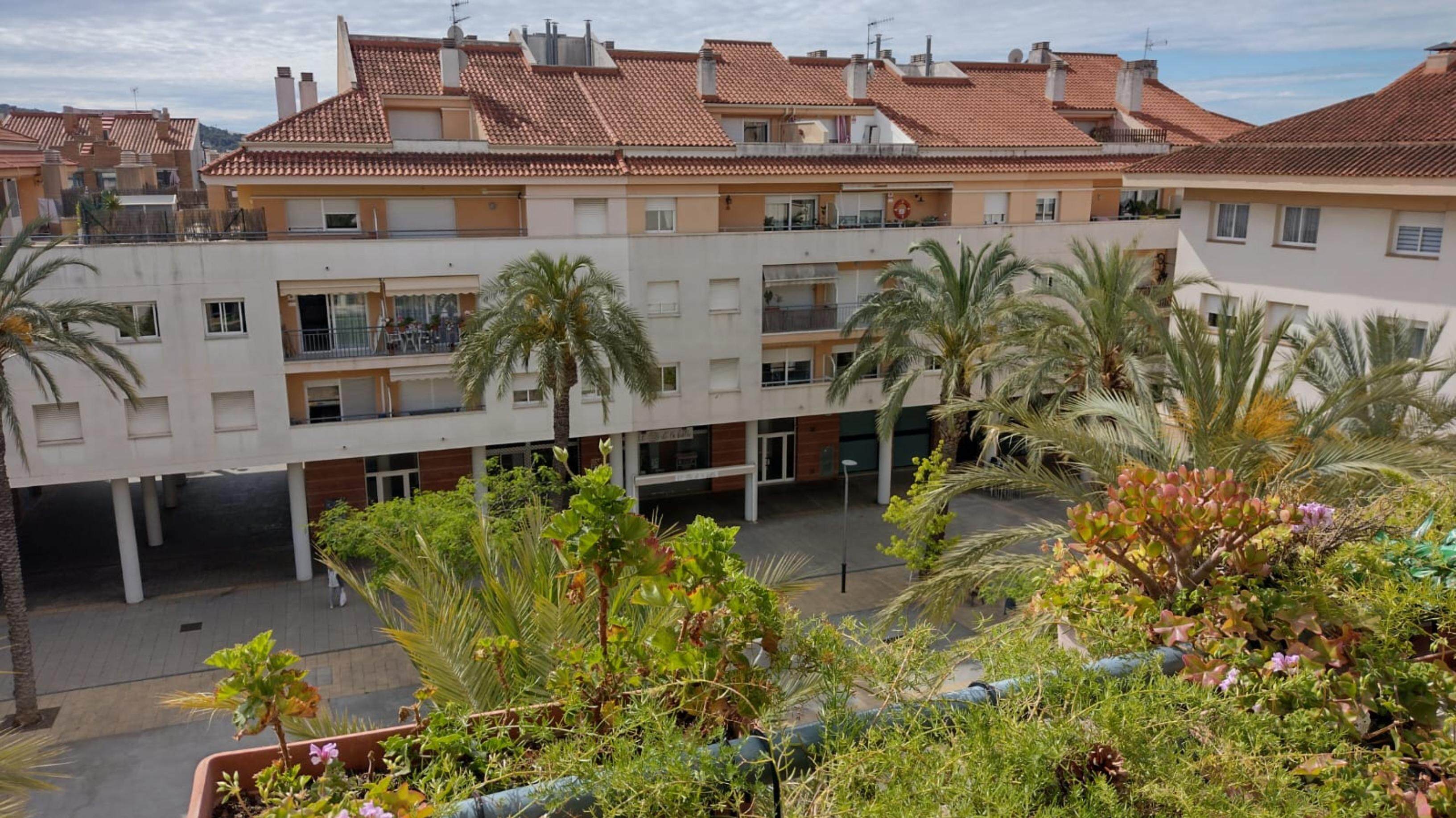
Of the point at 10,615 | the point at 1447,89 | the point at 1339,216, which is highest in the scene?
the point at 1447,89

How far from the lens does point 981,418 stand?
49.7 feet

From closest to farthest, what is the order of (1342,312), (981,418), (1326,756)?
1. (1326,756)
2. (981,418)
3. (1342,312)

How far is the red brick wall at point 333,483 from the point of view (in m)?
29.1

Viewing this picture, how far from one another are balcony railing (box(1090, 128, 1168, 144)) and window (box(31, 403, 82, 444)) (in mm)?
36789

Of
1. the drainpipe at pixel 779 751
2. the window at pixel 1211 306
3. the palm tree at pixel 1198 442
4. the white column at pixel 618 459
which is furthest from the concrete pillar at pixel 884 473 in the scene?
the drainpipe at pixel 779 751

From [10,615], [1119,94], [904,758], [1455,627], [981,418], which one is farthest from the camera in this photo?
[1119,94]

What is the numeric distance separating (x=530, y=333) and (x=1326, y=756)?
64.3 ft

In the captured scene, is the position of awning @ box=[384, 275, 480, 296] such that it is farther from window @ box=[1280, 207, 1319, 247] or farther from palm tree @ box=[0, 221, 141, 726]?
window @ box=[1280, 207, 1319, 247]

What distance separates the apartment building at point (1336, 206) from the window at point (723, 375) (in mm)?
12468

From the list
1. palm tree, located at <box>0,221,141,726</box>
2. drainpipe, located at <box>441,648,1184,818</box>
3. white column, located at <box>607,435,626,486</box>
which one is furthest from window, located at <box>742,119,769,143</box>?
drainpipe, located at <box>441,648,1184,818</box>

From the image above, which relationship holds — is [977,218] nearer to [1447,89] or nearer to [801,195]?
[801,195]

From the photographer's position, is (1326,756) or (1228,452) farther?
(1228,452)

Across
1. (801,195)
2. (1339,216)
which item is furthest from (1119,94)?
(1339,216)

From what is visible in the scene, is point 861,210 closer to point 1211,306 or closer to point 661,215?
point 661,215
